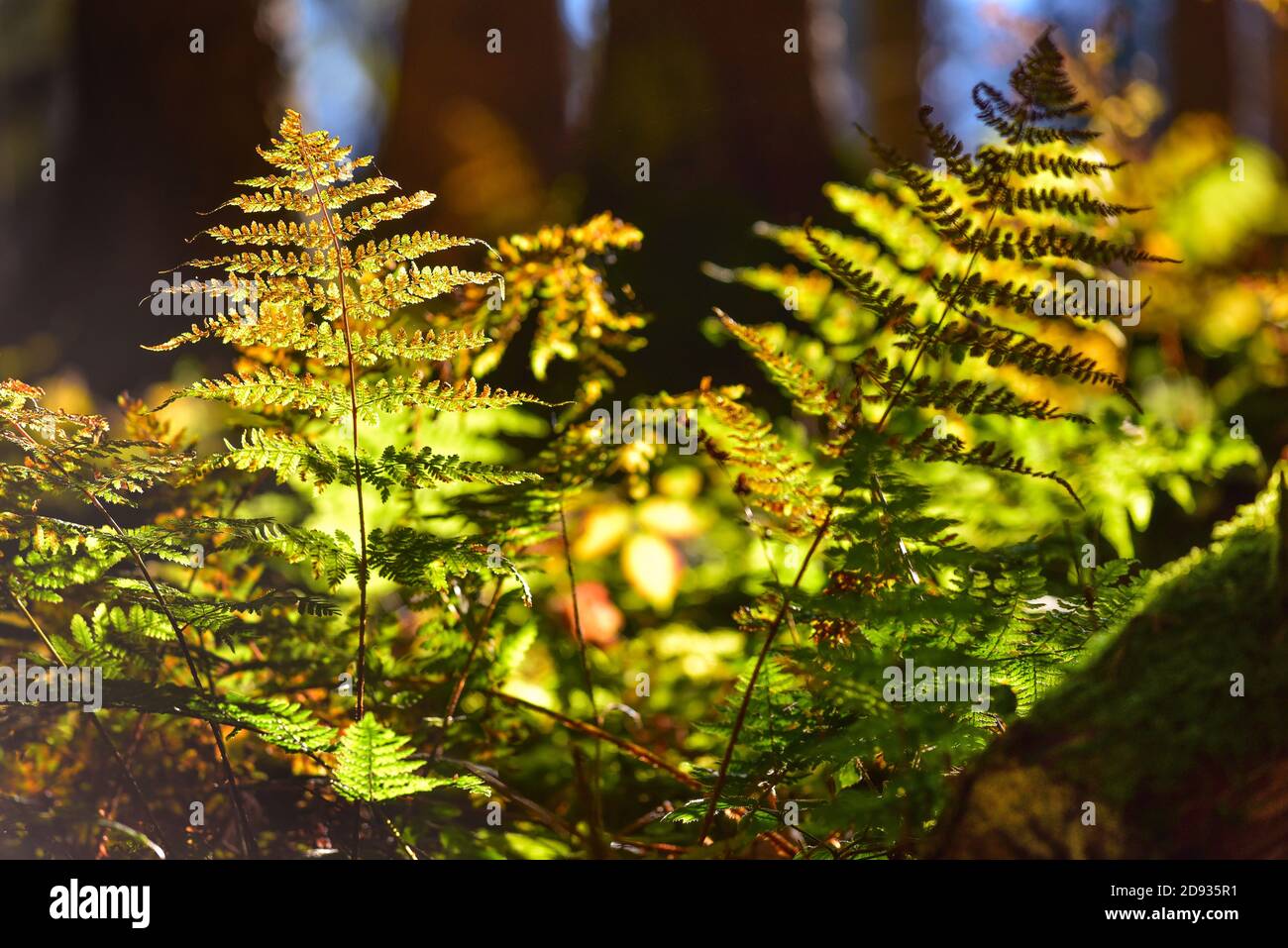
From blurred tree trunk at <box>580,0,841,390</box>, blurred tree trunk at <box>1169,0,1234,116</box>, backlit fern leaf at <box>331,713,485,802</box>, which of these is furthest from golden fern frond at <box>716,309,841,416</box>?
blurred tree trunk at <box>1169,0,1234,116</box>

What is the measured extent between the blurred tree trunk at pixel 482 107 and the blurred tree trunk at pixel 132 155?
1.56 metres

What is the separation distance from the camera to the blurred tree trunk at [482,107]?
6.09 m

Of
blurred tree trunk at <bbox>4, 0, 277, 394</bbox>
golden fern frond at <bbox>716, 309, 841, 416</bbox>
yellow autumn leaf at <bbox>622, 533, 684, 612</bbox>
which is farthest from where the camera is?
blurred tree trunk at <bbox>4, 0, 277, 394</bbox>

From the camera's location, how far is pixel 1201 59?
1073 centimetres

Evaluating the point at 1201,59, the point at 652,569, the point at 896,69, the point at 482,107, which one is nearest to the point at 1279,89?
the point at 1201,59

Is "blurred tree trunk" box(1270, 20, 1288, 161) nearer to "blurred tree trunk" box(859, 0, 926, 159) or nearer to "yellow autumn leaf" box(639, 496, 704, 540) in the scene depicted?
"blurred tree trunk" box(859, 0, 926, 159)

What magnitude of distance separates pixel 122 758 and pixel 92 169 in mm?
Result: 3578

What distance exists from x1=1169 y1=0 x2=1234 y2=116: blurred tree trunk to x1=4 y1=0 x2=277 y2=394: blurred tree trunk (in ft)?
34.2

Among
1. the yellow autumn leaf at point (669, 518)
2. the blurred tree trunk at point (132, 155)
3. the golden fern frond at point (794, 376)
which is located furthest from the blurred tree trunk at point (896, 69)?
the golden fern frond at point (794, 376)

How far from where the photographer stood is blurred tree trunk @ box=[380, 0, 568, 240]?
6.09 meters

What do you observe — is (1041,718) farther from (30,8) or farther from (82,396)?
(30,8)

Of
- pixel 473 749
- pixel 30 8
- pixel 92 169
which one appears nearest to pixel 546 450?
pixel 473 749

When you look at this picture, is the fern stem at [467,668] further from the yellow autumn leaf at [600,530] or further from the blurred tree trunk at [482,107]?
the blurred tree trunk at [482,107]
